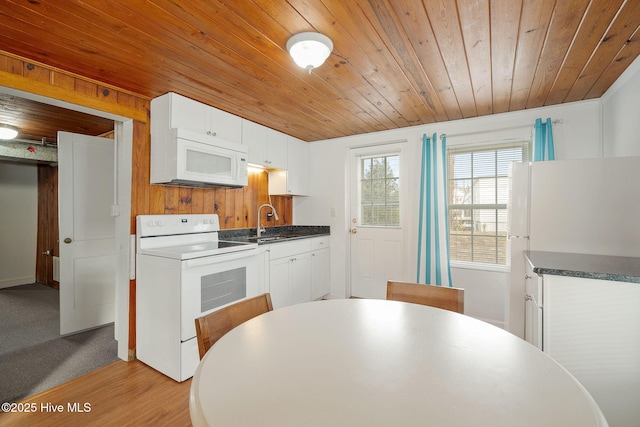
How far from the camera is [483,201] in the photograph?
10.3ft

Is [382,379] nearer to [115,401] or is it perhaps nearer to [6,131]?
[115,401]

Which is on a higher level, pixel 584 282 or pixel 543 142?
pixel 543 142

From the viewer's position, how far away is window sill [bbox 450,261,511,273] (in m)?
3.01

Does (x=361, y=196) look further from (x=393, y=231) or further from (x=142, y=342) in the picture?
(x=142, y=342)

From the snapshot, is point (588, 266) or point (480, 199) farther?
point (480, 199)

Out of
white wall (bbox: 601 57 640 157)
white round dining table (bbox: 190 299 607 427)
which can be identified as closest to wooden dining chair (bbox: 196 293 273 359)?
white round dining table (bbox: 190 299 607 427)

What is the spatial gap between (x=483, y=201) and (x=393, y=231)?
41.4 inches

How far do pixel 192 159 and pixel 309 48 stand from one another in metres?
1.36

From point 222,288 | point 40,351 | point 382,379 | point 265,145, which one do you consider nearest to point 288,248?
point 222,288

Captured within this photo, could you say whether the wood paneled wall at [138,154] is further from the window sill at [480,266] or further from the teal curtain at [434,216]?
the window sill at [480,266]

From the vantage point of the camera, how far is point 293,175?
3842mm

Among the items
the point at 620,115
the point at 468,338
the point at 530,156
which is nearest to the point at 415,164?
the point at 530,156

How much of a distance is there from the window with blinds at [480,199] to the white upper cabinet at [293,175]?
186cm

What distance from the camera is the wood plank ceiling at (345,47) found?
144 centimetres
